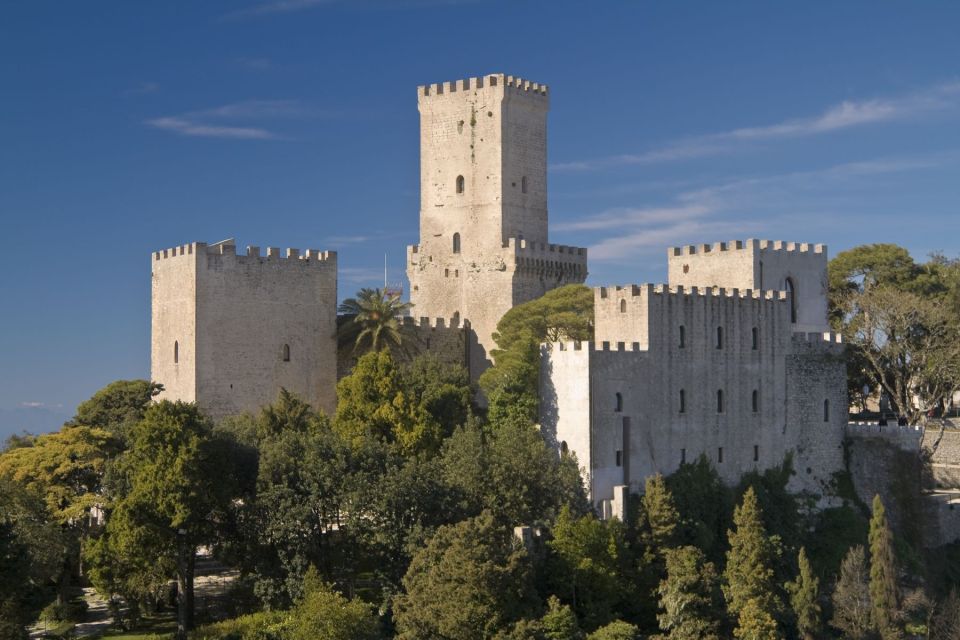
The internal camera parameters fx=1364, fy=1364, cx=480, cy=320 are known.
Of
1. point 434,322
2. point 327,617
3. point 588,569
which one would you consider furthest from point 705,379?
point 327,617

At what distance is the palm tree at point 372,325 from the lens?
4894 cm

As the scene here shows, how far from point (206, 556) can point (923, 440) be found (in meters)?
29.2

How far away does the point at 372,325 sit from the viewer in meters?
49.1

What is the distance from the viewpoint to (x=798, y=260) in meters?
51.0

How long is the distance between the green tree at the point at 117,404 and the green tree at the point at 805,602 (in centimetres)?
2173

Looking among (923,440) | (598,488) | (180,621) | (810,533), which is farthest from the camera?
(923,440)

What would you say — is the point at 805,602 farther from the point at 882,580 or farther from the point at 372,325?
the point at 372,325

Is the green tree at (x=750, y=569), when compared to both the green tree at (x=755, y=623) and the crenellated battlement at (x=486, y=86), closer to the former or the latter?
the green tree at (x=755, y=623)

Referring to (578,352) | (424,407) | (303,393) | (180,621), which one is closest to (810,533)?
(578,352)

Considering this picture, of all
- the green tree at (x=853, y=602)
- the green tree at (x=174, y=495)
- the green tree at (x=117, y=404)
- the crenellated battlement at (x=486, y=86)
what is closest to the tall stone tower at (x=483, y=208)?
the crenellated battlement at (x=486, y=86)

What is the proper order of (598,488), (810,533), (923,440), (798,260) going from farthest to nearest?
(923,440) → (798,260) → (810,533) → (598,488)

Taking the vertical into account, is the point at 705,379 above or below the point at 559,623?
above

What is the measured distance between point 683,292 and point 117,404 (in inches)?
765

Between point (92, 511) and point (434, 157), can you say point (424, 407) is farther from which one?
point (434, 157)
